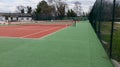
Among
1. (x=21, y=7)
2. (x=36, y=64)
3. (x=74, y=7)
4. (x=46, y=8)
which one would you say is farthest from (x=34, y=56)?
(x=21, y=7)

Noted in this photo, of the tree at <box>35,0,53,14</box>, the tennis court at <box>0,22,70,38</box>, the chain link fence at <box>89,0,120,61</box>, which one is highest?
the tree at <box>35,0,53,14</box>

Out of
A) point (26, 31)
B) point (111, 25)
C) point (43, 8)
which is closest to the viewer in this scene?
point (111, 25)

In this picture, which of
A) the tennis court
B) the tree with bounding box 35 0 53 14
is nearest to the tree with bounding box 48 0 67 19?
the tree with bounding box 35 0 53 14

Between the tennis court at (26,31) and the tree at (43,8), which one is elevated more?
the tree at (43,8)

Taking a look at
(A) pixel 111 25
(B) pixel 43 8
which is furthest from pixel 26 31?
(B) pixel 43 8

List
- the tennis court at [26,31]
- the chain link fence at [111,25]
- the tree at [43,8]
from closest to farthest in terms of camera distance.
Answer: the chain link fence at [111,25] < the tennis court at [26,31] < the tree at [43,8]

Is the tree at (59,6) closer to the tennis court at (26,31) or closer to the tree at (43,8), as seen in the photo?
the tree at (43,8)

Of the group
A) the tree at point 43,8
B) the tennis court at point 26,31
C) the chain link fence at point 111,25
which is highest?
the tree at point 43,8

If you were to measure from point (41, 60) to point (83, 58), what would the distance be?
1197 mm

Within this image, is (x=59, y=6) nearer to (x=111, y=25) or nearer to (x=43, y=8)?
(x=43, y=8)

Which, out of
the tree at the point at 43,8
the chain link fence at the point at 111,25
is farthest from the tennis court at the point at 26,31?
the tree at the point at 43,8

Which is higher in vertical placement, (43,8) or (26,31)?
(43,8)

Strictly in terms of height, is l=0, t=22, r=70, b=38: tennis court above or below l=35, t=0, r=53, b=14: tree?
below

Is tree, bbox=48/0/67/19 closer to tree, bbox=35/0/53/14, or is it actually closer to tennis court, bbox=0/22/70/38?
tree, bbox=35/0/53/14
